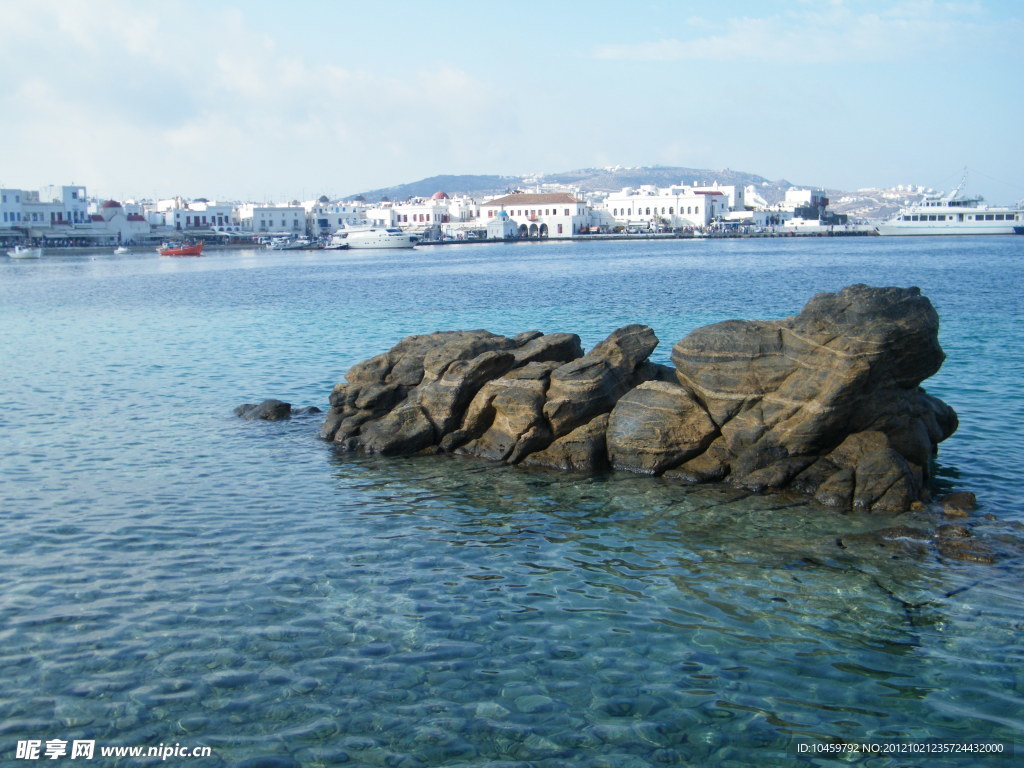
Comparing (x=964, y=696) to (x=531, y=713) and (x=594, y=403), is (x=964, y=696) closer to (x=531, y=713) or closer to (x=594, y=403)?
(x=531, y=713)

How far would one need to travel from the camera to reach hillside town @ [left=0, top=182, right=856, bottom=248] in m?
144

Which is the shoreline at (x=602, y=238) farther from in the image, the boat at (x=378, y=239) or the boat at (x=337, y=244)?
the boat at (x=378, y=239)

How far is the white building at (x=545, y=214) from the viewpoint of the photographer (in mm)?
157625

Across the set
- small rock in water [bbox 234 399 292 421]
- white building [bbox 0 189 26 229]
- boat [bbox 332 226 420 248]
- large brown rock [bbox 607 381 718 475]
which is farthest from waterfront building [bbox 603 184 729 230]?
large brown rock [bbox 607 381 718 475]

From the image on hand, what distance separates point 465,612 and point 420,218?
173 meters

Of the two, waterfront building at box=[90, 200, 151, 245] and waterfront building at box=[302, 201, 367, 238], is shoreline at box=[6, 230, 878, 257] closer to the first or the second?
waterfront building at box=[90, 200, 151, 245]

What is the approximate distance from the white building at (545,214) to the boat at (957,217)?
175ft

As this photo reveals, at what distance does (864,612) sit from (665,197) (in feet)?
537

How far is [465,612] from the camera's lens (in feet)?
30.3

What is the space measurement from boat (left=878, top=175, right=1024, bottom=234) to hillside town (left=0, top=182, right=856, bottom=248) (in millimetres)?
20812

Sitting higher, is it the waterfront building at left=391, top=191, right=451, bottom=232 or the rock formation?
the waterfront building at left=391, top=191, right=451, bottom=232

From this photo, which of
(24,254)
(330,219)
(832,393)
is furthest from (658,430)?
(330,219)

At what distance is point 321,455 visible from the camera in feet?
52.7

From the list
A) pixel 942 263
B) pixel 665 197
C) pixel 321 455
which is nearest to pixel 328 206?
pixel 665 197
